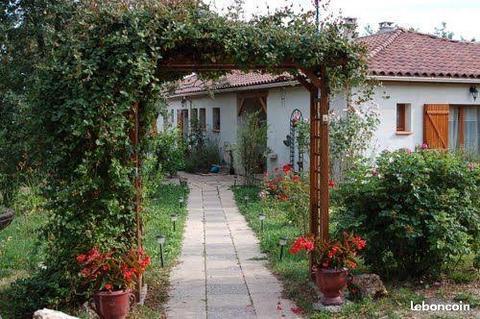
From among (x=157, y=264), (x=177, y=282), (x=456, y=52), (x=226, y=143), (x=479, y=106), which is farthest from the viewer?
(x=226, y=143)

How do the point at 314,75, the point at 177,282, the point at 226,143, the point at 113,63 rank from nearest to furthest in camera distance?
the point at 113,63 < the point at 314,75 < the point at 177,282 < the point at 226,143

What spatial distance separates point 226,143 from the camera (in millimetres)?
19391

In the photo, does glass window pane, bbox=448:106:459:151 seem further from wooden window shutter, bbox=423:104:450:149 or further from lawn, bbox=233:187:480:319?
lawn, bbox=233:187:480:319

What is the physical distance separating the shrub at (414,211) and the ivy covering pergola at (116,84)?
133 cm

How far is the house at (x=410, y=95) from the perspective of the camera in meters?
12.9

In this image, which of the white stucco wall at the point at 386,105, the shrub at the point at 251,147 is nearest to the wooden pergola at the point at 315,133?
the white stucco wall at the point at 386,105

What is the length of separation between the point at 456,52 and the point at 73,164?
1284cm

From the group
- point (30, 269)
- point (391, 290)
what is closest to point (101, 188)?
point (30, 269)

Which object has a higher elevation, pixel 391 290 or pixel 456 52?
pixel 456 52

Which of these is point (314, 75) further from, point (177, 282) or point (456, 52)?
point (456, 52)

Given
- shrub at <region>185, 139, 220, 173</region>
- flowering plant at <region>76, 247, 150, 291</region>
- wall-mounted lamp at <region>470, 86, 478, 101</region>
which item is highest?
wall-mounted lamp at <region>470, 86, 478, 101</region>

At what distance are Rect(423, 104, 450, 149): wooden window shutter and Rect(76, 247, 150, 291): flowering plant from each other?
374 inches

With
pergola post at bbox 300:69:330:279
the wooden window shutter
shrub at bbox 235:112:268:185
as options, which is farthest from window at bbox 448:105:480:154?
pergola post at bbox 300:69:330:279

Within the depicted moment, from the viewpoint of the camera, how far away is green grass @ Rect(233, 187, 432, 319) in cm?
572
